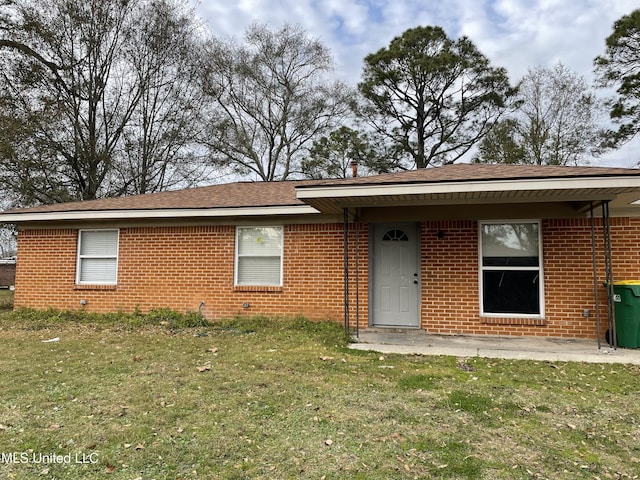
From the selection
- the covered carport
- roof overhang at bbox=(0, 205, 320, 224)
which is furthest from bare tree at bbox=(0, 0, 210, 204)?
the covered carport

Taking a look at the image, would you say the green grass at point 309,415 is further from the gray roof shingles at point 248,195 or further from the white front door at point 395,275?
the gray roof shingles at point 248,195

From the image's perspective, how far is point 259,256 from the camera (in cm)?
870

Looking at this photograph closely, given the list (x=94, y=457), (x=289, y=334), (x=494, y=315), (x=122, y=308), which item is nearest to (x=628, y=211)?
(x=494, y=315)

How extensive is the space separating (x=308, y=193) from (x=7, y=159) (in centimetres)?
1502

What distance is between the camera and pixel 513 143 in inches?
859

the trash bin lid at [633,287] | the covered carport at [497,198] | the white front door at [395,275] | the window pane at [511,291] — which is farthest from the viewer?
the white front door at [395,275]

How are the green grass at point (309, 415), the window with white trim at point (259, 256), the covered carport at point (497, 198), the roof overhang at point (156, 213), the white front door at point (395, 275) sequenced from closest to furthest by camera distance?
the green grass at point (309, 415) < the covered carport at point (497, 198) < the white front door at point (395, 275) < the roof overhang at point (156, 213) < the window with white trim at point (259, 256)

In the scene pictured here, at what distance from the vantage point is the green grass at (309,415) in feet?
9.37

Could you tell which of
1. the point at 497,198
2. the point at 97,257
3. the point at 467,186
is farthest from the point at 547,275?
the point at 97,257

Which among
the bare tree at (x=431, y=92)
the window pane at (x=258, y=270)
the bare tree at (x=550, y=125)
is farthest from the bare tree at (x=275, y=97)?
the window pane at (x=258, y=270)

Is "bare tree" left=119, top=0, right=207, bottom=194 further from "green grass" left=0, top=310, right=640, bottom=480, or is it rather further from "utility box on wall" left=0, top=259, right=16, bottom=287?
"green grass" left=0, top=310, right=640, bottom=480

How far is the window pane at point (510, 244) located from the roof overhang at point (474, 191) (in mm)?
716

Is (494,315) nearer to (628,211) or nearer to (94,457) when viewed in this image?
(628,211)

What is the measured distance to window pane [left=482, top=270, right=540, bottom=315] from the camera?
24.0 feet
